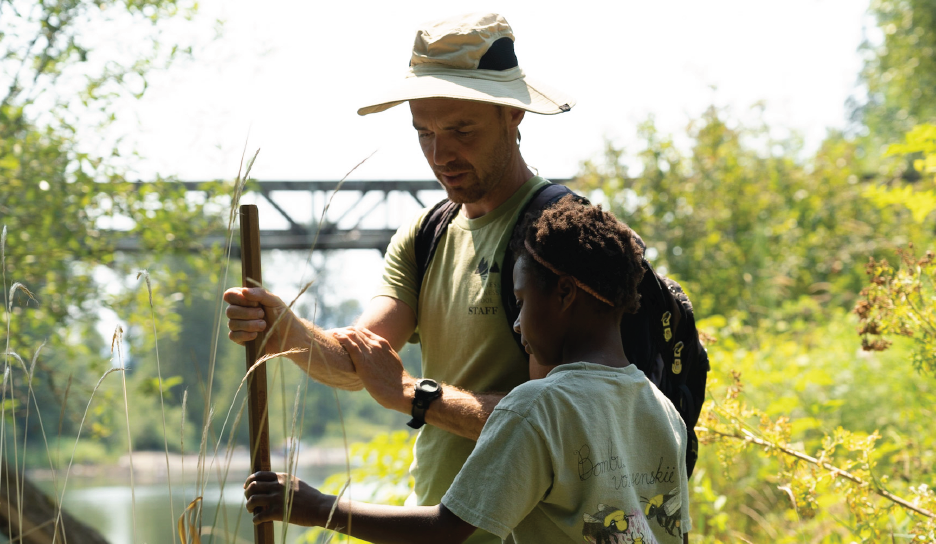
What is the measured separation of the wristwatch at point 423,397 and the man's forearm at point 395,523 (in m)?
0.43

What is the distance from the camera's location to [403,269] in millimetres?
2074

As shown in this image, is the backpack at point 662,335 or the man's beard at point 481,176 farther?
the man's beard at point 481,176

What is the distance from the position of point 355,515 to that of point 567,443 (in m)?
0.38

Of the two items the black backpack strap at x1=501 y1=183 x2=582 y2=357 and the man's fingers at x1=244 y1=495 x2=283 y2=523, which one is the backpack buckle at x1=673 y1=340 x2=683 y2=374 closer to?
the black backpack strap at x1=501 y1=183 x2=582 y2=357

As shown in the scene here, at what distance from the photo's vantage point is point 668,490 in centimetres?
143

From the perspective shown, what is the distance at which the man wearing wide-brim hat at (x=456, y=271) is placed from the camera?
177 centimetres

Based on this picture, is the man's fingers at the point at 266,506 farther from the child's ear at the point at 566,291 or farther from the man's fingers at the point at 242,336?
the child's ear at the point at 566,291

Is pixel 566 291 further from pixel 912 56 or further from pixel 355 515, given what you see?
pixel 912 56

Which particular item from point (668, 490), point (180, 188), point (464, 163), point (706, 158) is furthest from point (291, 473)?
point (706, 158)

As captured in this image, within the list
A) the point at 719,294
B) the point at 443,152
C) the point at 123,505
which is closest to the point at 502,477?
the point at 443,152

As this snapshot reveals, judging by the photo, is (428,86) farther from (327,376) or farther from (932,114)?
(932,114)

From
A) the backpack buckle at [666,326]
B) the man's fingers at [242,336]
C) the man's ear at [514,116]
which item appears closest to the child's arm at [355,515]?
the man's fingers at [242,336]

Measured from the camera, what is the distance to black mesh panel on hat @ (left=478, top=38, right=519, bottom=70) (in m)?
1.93

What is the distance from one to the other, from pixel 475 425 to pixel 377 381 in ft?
0.98
